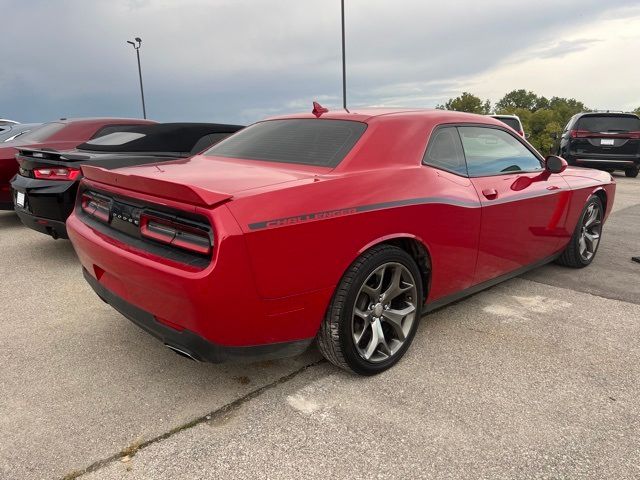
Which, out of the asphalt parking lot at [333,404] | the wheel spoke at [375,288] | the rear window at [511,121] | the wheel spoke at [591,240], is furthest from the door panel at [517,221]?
the rear window at [511,121]

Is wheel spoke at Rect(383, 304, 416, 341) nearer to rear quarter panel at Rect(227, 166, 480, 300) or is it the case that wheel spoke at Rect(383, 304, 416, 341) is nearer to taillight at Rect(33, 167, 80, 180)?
rear quarter panel at Rect(227, 166, 480, 300)

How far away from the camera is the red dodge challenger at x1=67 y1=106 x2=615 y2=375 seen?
2.04m

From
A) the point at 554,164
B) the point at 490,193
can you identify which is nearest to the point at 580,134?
the point at 554,164

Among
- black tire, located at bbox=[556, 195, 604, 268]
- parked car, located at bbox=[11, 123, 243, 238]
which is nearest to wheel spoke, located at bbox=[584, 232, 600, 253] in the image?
black tire, located at bbox=[556, 195, 604, 268]

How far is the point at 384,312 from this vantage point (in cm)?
267

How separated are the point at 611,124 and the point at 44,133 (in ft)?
41.0

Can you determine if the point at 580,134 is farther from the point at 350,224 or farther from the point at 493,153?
the point at 350,224

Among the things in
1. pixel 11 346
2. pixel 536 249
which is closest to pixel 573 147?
pixel 536 249

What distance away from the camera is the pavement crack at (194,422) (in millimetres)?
1945

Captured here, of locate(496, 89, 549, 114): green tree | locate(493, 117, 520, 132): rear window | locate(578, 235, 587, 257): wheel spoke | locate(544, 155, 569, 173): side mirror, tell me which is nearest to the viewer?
locate(544, 155, 569, 173): side mirror

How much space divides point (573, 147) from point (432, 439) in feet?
40.0

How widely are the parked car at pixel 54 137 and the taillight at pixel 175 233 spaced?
4667mm

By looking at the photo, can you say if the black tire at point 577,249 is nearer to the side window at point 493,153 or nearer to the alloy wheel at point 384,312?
the side window at point 493,153

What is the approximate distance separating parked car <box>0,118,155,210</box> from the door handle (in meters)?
5.32
